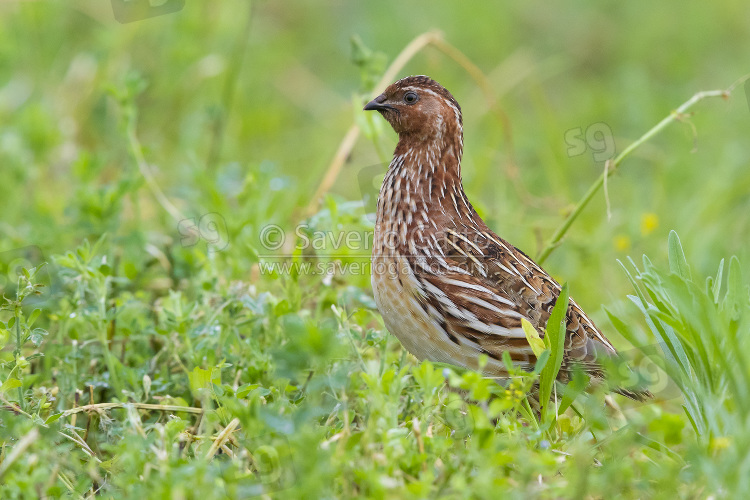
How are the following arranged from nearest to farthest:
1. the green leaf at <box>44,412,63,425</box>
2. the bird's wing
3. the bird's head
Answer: the green leaf at <box>44,412,63,425</box> < the bird's wing < the bird's head

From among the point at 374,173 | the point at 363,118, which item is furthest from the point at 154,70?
the point at 363,118

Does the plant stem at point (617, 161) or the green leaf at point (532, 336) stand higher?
the plant stem at point (617, 161)

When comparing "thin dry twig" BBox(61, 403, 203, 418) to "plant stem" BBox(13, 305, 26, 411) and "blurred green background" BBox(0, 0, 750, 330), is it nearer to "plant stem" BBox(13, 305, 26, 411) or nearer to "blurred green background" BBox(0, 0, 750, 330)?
"plant stem" BBox(13, 305, 26, 411)

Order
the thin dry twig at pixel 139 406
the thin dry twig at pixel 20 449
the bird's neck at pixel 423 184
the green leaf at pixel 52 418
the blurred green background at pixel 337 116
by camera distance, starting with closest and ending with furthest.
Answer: the thin dry twig at pixel 20 449 → the green leaf at pixel 52 418 → the thin dry twig at pixel 139 406 → the bird's neck at pixel 423 184 → the blurred green background at pixel 337 116

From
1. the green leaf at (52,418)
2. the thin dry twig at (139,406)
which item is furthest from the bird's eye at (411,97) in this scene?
the green leaf at (52,418)

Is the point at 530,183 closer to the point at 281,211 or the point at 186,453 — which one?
the point at 281,211

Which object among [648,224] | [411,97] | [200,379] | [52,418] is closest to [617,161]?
[411,97]

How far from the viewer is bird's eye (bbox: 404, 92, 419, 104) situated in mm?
4199

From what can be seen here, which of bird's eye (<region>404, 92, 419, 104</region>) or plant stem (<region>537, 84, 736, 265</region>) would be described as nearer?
plant stem (<region>537, 84, 736, 265</region>)

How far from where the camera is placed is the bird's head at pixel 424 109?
4.18 meters

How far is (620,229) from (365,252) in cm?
200

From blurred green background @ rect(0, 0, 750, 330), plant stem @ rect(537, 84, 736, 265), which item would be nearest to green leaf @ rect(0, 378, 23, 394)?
blurred green background @ rect(0, 0, 750, 330)

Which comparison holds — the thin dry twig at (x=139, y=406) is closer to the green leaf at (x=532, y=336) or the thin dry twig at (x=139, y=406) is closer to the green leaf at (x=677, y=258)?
the green leaf at (x=532, y=336)

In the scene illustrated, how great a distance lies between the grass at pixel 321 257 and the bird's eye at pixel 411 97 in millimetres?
504
